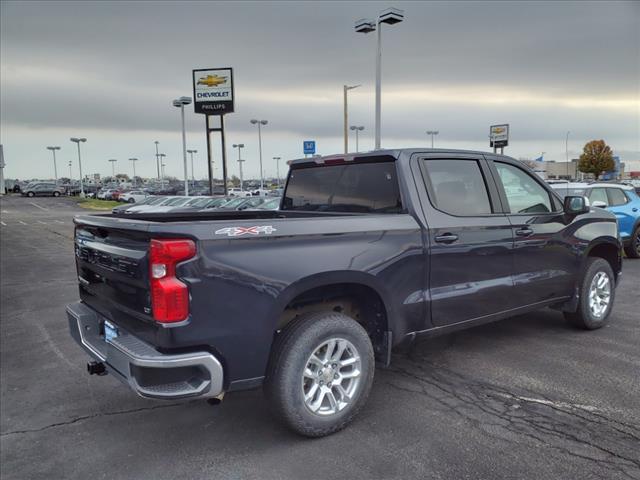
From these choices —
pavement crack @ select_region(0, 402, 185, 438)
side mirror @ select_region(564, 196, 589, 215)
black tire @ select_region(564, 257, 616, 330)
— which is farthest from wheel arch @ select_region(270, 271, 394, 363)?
black tire @ select_region(564, 257, 616, 330)

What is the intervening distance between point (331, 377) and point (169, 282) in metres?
1.28

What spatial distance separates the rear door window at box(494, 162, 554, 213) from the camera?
474cm

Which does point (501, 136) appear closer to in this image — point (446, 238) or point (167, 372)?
point (446, 238)

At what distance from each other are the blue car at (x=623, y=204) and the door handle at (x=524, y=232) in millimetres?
7196

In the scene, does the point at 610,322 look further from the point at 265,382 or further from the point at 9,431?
the point at 9,431

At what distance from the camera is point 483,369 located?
180 inches

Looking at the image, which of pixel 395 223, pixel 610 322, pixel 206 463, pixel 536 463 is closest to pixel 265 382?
pixel 206 463

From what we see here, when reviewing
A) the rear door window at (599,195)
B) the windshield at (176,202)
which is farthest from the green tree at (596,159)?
the rear door window at (599,195)

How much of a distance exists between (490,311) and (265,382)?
7.16ft

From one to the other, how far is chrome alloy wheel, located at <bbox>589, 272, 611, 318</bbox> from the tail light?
455cm

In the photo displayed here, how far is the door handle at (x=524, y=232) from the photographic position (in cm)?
461

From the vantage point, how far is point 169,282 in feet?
9.18

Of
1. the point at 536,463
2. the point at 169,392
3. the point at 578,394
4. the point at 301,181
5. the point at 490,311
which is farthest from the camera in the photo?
the point at 301,181

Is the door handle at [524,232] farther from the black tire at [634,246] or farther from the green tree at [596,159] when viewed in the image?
the green tree at [596,159]
